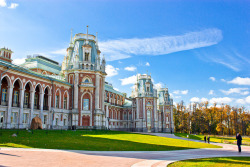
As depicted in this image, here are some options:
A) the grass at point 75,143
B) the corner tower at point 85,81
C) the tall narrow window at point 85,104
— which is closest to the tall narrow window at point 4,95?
the grass at point 75,143

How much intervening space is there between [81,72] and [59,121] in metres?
12.1

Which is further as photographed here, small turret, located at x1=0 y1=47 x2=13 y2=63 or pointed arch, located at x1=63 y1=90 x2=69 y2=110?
pointed arch, located at x1=63 y1=90 x2=69 y2=110

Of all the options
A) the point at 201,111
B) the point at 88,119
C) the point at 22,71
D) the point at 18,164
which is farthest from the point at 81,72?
the point at 201,111

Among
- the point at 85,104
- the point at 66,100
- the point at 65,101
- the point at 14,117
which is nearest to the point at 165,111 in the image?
the point at 85,104

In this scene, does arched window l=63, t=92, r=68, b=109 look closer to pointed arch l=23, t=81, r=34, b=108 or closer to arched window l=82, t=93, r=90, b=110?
arched window l=82, t=93, r=90, b=110

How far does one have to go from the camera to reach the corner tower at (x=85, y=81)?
165 feet

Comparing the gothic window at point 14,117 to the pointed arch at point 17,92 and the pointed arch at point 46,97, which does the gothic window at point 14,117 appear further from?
the pointed arch at point 46,97

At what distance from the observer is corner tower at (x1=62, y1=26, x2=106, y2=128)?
5016 centimetres

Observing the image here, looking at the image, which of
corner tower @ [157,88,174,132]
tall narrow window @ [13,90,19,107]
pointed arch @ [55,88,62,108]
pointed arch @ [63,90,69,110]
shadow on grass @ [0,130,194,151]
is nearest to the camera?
shadow on grass @ [0,130,194,151]

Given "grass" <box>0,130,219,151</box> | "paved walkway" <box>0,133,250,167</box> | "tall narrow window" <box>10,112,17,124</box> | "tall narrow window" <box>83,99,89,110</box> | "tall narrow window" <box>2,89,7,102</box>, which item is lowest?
"grass" <box>0,130,219,151</box>

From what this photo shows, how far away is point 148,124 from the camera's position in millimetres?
77438

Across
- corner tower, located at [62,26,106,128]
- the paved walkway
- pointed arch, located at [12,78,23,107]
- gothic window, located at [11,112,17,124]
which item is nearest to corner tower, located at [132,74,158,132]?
corner tower, located at [62,26,106,128]

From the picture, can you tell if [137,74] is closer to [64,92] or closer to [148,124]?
[148,124]

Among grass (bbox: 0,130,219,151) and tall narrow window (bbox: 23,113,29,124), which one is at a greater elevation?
tall narrow window (bbox: 23,113,29,124)
